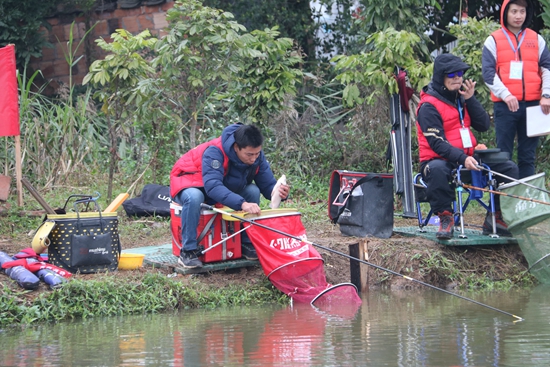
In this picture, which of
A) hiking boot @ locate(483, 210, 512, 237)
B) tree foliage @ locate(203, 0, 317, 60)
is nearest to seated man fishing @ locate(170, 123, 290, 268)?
hiking boot @ locate(483, 210, 512, 237)

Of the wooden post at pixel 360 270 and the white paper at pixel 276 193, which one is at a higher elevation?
the white paper at pixel 276 193

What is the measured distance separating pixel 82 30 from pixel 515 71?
27.7ft

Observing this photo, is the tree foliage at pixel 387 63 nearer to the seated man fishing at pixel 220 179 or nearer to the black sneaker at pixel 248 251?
the seated man fishing at pixel 220 179

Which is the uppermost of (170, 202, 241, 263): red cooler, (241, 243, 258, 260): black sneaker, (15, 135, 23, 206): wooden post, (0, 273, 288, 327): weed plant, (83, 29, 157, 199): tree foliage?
(83, 29, 157, 199): tree foliage

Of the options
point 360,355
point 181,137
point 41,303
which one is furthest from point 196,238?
point 181,137

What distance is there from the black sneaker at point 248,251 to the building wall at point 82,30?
7.63 meters

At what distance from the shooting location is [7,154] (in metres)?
10.7

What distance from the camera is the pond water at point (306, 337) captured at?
455 centimetres

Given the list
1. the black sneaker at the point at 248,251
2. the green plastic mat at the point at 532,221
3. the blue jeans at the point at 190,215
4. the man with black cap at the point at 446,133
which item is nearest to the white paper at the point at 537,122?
the man with black cap at the point at 446,133

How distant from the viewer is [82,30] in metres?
14.1

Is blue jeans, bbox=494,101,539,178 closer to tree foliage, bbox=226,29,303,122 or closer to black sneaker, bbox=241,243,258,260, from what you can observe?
black sneaker, bbox=241,243,258,260

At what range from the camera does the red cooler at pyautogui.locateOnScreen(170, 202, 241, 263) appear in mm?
6844

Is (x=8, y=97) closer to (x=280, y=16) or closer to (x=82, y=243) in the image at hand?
(x=82, y=243)

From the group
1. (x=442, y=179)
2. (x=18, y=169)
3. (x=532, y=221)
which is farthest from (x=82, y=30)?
(x=532, y=221)
